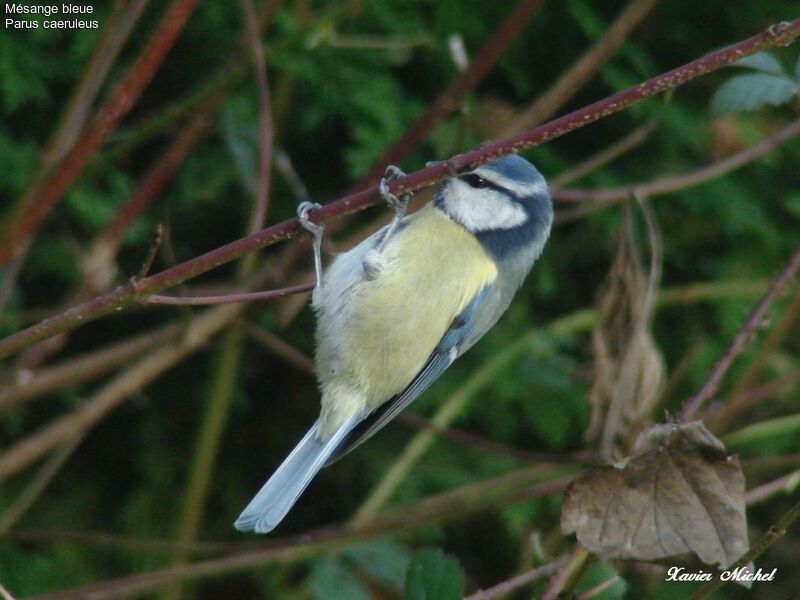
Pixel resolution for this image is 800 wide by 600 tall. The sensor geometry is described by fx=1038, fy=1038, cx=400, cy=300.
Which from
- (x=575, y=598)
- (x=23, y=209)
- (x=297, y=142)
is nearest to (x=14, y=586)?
(x=23, y=209)

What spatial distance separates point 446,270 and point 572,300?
3.78ft

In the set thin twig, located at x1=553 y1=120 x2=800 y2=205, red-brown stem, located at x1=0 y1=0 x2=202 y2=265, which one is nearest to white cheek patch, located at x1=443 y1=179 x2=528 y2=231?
thin twig, located at x1=553 y1=120 x2=800 y2=205

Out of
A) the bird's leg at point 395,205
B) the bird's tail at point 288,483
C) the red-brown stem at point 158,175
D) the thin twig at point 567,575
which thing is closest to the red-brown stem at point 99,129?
the red-brown stem at point 158,175

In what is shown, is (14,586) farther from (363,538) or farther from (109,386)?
Result: (363,538)

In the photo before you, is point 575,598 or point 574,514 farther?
point 575,598

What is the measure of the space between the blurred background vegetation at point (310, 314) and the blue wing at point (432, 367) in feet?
0.97

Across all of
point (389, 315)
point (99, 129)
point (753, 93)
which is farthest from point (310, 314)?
point (753, 93)

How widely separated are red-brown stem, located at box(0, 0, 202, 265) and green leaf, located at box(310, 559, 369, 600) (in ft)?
3.52

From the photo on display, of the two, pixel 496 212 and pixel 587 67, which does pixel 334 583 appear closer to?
pixel 496 212

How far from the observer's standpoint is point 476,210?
2.35 m

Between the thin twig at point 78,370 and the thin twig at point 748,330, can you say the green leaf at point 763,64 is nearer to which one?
the thin twig at point 748,330

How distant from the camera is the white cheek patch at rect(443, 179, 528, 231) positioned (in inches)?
92.0

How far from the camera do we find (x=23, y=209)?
2.12 meters

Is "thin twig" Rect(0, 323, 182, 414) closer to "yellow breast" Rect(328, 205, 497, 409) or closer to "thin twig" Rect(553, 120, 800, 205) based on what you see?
"yellow breast" Rect(328, 205, 497, 409)
